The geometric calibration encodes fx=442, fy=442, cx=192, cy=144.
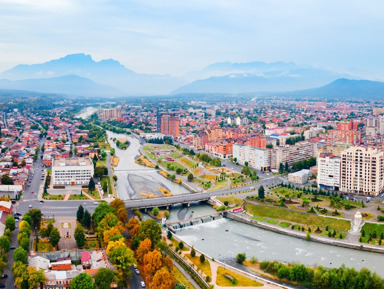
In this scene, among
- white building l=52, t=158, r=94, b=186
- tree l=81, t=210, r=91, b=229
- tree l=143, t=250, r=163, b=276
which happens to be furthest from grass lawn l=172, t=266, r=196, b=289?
white building l=52, t=158, r=94, b=186

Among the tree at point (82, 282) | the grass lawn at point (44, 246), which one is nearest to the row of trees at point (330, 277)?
the tree at point (82, 282)

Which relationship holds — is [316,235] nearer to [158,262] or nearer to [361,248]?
[361,248]

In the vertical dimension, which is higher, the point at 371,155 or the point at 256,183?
the point at 371,155

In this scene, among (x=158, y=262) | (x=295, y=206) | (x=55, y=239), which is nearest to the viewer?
(x=158, y=262)

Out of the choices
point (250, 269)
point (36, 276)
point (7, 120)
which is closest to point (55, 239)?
point (36, 276)

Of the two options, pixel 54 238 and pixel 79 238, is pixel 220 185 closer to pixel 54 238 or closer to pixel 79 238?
pixel 79 238

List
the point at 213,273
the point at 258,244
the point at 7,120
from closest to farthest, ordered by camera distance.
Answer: the point at 213,273, the point at 258,244, the point at 7,120
